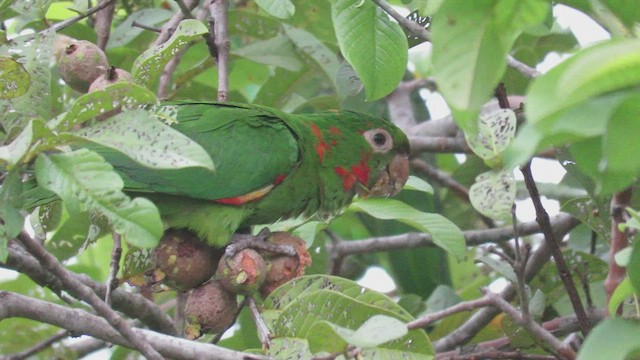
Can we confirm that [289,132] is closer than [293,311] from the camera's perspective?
No

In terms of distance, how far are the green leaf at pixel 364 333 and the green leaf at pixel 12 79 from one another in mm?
880

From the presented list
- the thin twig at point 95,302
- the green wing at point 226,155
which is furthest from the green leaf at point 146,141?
the green wing at point 226,155

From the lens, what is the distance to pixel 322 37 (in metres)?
3.41

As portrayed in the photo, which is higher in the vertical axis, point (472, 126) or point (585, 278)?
point (472, 126)

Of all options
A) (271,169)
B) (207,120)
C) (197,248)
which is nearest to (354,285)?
(197,248)

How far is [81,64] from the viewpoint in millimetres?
2342

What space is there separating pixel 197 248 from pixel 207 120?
20.7 inches

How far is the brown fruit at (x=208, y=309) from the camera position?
2078 mm

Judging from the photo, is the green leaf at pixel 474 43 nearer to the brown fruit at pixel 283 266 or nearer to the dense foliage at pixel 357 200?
the dense foliage at pixel 357 200

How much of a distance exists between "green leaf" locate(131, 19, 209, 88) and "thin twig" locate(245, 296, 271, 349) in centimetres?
63

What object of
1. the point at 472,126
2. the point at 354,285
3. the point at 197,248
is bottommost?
the point at 197,248

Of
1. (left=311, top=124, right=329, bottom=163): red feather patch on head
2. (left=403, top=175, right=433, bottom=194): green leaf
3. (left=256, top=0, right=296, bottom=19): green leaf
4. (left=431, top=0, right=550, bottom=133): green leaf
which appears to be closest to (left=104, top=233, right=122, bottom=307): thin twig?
(left=256, top=0, right=296, bottom=19): green leaf

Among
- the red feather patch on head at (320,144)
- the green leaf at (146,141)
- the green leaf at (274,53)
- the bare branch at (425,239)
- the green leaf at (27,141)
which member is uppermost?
the green leaf at (146,141)

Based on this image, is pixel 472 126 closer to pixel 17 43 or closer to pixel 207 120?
pixel 17 43
